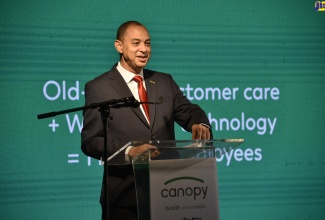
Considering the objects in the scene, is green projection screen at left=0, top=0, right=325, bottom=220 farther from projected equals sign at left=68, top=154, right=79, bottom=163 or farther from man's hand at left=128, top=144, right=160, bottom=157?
man's hand at left=128, top=144, right=160, bottom=157

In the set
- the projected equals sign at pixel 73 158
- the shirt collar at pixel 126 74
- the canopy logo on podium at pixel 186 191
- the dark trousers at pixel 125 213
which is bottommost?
the dark trousers at pixel 125 213

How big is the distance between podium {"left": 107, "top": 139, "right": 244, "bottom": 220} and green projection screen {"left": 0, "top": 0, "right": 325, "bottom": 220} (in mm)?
1739

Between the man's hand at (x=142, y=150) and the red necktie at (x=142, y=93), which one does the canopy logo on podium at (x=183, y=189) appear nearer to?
the man's hand at (x=142, y=150)

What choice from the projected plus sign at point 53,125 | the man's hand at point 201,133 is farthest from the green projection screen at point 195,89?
the man's hand at point 201,133

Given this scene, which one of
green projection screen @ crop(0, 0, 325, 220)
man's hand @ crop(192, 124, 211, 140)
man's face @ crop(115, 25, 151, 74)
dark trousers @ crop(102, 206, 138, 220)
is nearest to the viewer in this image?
man's hand @ crop(192, 124, 211, 140)

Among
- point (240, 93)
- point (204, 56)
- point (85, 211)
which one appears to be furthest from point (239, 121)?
point (85, 211)

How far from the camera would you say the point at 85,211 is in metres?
4.09

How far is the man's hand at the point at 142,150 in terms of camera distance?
7.42 feet

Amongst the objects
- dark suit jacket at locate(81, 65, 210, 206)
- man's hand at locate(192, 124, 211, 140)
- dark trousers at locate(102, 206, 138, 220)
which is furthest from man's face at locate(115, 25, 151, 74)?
dark trousers at locate(102, 206, 138, 220)

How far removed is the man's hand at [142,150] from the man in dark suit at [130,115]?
38 centimetres

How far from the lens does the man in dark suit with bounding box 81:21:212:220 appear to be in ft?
9.23

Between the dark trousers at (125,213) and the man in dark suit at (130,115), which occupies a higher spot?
the man in dark suit at (130,115)

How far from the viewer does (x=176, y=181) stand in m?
2.37

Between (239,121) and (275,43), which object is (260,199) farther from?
(275,43)
